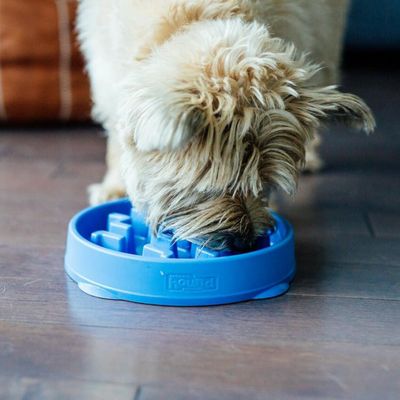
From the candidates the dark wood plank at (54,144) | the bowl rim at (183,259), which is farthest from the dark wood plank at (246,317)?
the dark wood plank at (54,144)

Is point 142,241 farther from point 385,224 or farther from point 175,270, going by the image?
point 385,224

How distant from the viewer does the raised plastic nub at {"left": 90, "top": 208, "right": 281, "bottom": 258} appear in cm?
186

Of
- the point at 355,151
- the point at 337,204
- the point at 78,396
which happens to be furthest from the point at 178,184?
the point at 355,151

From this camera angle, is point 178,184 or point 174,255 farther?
point 174,255

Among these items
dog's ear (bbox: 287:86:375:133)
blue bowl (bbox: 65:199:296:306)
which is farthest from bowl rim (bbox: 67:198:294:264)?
dog's ear (bbox: 287:86:375:133)

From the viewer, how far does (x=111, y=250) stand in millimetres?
1804

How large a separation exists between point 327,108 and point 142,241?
651 mm

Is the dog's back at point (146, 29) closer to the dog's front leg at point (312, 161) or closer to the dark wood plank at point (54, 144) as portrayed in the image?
the dog's front leg at point (312, 161)

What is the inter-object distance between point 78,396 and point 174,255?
0.59 meters

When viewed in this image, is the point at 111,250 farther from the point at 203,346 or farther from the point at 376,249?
the point at 376,249

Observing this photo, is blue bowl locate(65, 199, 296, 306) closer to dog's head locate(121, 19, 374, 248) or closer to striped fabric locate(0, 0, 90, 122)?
dog's head locate(121, 19, 374, 248)

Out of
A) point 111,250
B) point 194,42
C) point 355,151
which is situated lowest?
point 355,151

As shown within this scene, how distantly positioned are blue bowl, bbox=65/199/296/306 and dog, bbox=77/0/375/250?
63 mm

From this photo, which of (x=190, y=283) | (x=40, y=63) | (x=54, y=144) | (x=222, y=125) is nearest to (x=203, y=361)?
(x=190, y=283)
